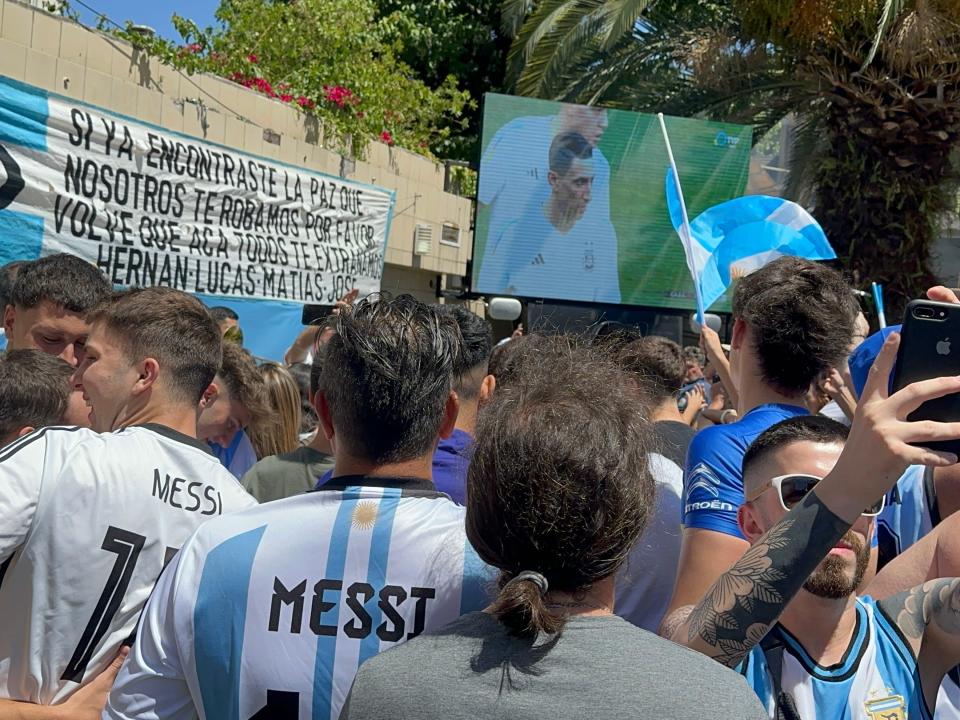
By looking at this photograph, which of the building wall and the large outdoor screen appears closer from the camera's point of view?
the building wall

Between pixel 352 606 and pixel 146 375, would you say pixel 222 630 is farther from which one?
pixel 146 375

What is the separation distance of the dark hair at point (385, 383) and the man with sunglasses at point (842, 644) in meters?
0.71

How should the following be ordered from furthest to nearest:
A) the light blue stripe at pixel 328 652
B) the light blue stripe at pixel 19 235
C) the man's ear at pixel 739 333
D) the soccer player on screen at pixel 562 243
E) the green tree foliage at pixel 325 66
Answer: the green tree foliage at pixel 325 66
the soccer player on screen at pixel 562 243
the light blue stripe at pixel 19 235
the man's ear at pixel 739 333
the light blue stripe at pixel 328 652

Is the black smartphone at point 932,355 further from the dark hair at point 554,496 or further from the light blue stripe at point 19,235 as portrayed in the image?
the light blue stripe at point 19,235

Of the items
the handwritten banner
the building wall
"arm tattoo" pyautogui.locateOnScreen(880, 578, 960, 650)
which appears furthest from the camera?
the building wall

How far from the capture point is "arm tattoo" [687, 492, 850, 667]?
5.41ft

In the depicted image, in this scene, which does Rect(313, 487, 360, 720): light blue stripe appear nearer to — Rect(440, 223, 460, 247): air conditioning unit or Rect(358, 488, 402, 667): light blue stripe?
Rect(358, 488, 402, 667): light blue stripe

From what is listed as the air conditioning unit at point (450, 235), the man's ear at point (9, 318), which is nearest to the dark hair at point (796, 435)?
the man's ear at point (9, 318)

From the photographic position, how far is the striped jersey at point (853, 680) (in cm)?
199

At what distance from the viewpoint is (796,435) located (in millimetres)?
2246

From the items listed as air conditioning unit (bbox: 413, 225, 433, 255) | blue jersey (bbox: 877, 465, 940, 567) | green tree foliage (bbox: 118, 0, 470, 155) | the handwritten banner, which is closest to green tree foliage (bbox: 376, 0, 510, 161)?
green tree foliage (bbox: 118, 0, 470, 155)

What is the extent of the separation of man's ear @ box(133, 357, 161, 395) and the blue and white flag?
12.1 feet

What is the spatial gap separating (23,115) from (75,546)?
4474 millimetres


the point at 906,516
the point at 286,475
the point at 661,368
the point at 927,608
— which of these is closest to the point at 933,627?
the point at 927,608
